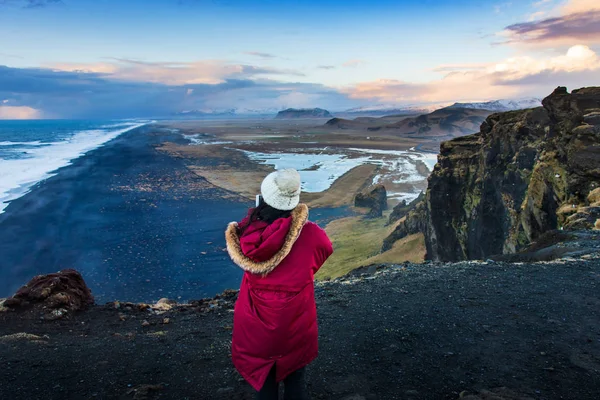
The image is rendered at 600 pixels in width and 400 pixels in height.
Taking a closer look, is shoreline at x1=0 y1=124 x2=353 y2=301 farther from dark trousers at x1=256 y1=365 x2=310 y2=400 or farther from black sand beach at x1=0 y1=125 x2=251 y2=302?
dark trousers at x1=256 y1=365 x2=310 y2=400

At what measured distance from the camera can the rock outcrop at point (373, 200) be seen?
37.0 m

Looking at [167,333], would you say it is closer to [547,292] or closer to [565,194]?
[547,292]

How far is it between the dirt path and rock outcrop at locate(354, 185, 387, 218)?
28.8 metres

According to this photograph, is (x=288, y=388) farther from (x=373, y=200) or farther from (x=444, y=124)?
(x=444, y=124)

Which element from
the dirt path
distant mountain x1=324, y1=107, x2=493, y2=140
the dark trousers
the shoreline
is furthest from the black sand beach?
distant mountain x1=324, y1=107, x2=493, y2=140

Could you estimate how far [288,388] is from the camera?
3.37 meters

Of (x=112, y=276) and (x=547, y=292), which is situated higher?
(x=547, y=292)

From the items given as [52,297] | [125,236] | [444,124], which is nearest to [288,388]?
[52,297]

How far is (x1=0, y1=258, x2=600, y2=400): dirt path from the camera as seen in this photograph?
4.54m

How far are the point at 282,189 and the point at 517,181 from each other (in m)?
14.9

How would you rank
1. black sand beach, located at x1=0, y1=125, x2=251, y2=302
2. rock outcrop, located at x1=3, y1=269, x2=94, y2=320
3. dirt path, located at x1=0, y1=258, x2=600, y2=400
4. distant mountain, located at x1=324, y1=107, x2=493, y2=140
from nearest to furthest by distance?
dirt path, located at x1=0, y1=258, x2=600, y2=400
rock outcrop, located at x1=3, y1=269, x2=94, y2=320
black sand beach, located at x1=0, y1=125, x2=251, y2=302
distant mountain, located at x1=324, y1=107, x2=493, y2=140

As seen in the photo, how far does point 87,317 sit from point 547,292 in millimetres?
7760

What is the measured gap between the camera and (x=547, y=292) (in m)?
6.99

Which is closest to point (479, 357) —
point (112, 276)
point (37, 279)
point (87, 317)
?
point (87, 317)
